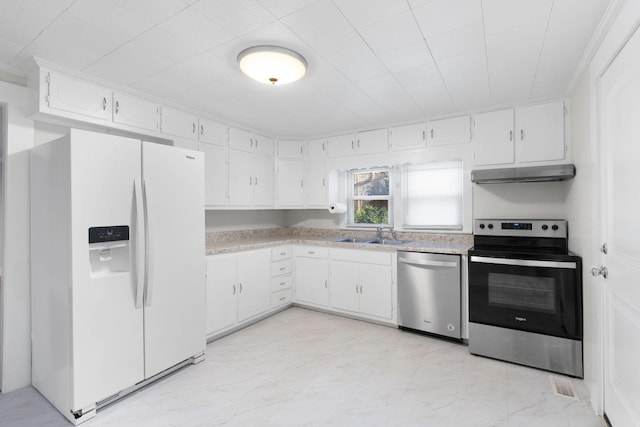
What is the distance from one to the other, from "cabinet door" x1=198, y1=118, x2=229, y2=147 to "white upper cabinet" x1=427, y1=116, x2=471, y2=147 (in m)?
2.34

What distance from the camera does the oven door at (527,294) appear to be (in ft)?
7.77

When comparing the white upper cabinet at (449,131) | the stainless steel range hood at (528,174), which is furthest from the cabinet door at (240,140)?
the stainless steel range hood at (528,174)

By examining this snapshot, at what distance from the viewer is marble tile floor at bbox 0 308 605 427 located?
190 centimetres

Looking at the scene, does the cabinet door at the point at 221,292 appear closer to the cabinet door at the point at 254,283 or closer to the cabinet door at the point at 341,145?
the cabinet door at the point at 254,283

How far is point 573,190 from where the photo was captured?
8.41 ft

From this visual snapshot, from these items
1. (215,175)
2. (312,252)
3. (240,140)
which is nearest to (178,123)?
(215,175)

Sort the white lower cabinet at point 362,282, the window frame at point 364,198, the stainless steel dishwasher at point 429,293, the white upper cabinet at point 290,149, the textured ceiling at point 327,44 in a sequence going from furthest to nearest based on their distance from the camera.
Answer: the white upper cabinet at point 290,149 < the window frame at point 364,198 < the white lower cabinet at point 362,282 < the stainless steel dishwasher at point 429,293 < the textured ceiling at point 327,44

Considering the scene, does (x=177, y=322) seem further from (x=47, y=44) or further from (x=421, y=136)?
(x=421, y=136)

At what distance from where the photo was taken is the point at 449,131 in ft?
11.1

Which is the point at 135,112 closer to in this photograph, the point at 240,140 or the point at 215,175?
the point at 215,175

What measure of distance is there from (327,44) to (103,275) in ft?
6.86

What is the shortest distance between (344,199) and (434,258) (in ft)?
5.70

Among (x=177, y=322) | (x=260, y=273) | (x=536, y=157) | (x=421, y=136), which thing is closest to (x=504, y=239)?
(x=536, y=157)

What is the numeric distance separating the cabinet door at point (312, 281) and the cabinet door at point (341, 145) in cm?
142
